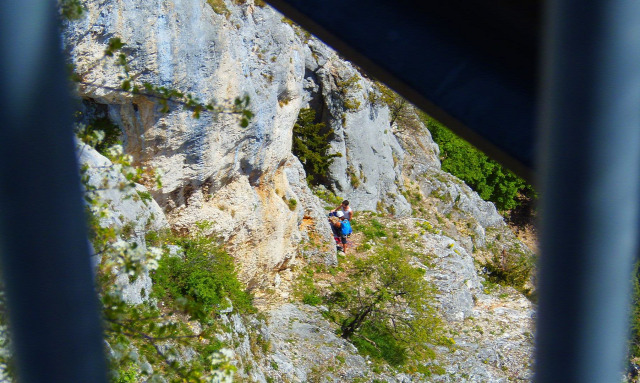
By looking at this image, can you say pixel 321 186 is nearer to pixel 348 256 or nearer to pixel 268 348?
pixel 348 256

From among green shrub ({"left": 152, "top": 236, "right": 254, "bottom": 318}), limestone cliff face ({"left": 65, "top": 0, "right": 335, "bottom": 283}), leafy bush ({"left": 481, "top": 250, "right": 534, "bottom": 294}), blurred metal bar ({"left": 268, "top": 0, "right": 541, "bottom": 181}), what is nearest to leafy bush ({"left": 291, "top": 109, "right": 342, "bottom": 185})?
limestone cliff face ({"left": 65, "top": 0, "right": 335, "bottom": 283})

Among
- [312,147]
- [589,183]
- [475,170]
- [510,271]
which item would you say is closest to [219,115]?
[312,147]

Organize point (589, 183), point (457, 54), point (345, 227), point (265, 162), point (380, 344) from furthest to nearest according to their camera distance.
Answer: point (345, 227) < point (380, 344) < point (265, 162) < point (457, 54) < point (589, 183)

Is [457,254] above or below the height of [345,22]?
above

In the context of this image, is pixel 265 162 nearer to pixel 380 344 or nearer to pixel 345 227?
pixel 345 227

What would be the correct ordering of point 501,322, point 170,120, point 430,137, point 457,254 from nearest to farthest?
point 170,120, point 501,322, point 457,254, point 430,137

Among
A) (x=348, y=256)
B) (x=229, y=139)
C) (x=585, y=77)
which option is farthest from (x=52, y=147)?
(x=348, y=256)

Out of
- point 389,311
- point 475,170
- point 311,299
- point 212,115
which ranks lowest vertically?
point 311,299

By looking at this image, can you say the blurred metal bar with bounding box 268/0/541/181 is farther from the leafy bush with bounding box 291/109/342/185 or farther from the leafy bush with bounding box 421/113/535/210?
the leafy bush with bounding box 421/113/535/210
